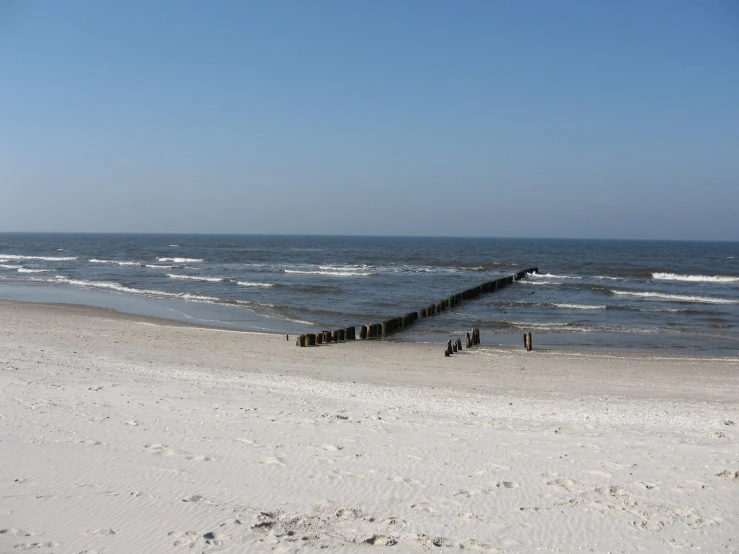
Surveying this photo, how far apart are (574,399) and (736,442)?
3.95 metres

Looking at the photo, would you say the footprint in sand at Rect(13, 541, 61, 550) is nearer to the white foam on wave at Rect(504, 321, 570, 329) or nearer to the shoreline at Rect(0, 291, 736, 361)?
the shoreline at Rect(0, 291, 736, 361)

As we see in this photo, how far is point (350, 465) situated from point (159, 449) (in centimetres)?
215

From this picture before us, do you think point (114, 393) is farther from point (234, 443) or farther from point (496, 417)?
point (496, 417)

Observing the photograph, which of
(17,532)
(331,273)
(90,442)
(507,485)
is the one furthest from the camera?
(331,273)

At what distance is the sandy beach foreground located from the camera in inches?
206

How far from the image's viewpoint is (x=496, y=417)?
31.0 ft

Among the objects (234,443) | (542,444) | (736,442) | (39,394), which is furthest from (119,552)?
(736,442)

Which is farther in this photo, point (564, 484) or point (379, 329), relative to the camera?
point (379, 329)

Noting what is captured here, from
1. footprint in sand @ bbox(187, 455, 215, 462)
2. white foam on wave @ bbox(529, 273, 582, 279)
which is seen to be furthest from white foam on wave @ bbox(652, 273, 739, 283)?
footprint in sand @ bbox(187, 455, 215, 462)

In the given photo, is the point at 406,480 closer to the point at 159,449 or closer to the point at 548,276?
the point at 159,449

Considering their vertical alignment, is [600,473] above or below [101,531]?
below

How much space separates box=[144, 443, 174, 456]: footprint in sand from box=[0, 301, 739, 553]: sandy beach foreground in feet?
0.10

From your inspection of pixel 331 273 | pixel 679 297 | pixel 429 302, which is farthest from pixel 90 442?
pixel 331 273

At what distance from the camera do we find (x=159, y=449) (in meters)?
7.14
